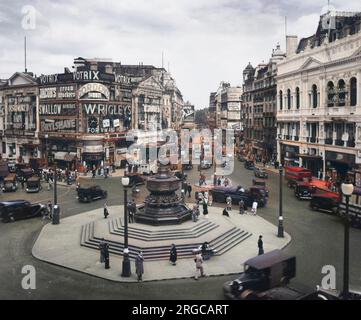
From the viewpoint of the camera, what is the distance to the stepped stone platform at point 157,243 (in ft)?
67.9

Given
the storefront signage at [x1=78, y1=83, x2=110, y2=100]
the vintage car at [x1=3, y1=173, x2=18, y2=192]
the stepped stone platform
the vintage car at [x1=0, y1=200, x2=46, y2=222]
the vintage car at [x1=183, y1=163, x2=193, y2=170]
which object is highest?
the storefront signage at [x1=78, y1=83, x2=110, y2=100]

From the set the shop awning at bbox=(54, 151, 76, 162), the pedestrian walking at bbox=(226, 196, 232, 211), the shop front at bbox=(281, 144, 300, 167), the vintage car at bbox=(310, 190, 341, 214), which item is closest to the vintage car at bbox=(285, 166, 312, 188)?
the vintage car at bbox=(310, 190, 341, 214)

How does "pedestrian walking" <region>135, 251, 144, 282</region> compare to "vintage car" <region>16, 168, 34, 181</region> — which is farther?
"vintage car" <region>16, 168, 34, 181</region>

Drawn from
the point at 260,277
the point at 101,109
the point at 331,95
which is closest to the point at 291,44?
the point at 331,95

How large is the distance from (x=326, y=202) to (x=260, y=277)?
17605mm

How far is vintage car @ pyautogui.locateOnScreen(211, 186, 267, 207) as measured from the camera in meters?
35.2

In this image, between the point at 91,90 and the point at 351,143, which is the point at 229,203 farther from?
the point at 91,90

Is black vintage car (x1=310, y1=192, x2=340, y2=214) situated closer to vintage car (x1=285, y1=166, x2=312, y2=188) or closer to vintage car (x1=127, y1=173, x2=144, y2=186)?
vintage car (x1=285, y1=166, x2=312, y2=188)

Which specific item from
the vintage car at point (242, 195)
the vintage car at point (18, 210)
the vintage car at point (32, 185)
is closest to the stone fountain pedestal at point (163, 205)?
the vintage car at point (242, 195)

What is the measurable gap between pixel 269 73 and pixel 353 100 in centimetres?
2901

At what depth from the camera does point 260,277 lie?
17078 mm

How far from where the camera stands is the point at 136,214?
27.2 m

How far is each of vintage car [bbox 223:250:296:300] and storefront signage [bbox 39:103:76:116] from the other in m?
46.8
